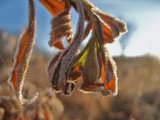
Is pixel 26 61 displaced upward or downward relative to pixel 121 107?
upward

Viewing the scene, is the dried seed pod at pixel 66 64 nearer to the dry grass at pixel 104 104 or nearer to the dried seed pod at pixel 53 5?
the dried seed pod at pixel 53 5

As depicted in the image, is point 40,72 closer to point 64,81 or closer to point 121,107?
point 121,107

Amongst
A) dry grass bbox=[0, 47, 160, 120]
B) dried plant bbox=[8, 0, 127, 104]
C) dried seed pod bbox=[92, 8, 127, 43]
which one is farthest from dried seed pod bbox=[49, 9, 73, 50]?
dry grass bbox=[0, 47, 160, 120]

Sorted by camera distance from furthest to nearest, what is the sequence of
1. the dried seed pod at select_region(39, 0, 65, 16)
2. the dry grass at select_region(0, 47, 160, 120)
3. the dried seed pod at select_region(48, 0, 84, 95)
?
the dry grass at select_region(0, 47, 160, 120), the dried seed pod at select_region(39, 0, 65, 16), the dried seed pod at select_region(48, 0, 84, 95)

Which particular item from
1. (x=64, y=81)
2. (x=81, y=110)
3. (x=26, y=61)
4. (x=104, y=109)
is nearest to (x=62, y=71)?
(x=64, y=81)

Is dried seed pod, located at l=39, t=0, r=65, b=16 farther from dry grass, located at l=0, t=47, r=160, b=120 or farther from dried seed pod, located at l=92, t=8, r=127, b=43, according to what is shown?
dry grass, located at l=0, t=47, r=160, b=120

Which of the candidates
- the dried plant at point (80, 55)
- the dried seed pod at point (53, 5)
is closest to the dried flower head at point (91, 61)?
the dried plant at point (80, 55)

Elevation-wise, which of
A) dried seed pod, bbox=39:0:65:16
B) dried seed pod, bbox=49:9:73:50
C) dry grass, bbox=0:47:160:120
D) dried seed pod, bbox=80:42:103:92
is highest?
dried seed pod, bbox=39:0:65:16

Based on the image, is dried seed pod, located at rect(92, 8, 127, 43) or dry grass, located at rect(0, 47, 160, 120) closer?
dried seed pod, located at rect(92, 8, 127, 43)
